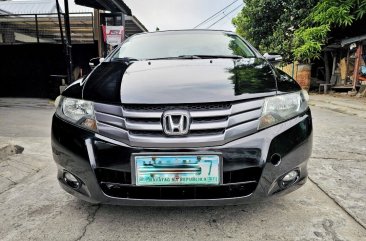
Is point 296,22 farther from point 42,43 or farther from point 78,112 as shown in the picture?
point 78,112

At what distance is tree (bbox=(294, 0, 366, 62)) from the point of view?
400 inches

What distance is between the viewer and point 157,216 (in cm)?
211

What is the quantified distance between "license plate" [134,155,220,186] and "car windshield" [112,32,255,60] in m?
1.28

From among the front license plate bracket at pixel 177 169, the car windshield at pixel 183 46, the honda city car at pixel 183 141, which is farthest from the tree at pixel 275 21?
the front license plate bracket at pixel 177 169

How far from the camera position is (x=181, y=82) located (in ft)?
6.53

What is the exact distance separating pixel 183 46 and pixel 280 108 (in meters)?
1.38

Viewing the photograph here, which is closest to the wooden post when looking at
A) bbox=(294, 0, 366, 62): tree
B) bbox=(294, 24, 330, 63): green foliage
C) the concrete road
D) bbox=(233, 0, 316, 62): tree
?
bbox=(294, 0, 366, 62): tree

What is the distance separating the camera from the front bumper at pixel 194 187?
1.72 meters

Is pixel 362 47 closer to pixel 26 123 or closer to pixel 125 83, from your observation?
pixel 26 123

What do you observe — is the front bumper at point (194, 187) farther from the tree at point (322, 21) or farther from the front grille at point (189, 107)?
the tree at point (322, 21)

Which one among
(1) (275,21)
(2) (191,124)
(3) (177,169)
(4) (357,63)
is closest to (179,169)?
(3) (177,169)

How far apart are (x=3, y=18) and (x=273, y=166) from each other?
11476 mm

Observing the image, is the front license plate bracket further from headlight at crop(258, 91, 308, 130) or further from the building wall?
the building wall

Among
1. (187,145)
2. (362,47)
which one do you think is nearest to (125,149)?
(187,145)
